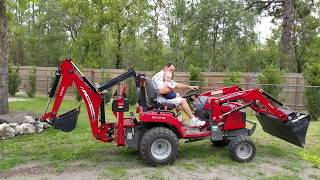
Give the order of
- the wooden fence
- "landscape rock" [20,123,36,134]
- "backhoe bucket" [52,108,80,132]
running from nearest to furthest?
"backhoe bucket" [52,108,80,132], "landscape rock" [20,123,36,134], the wooden fence

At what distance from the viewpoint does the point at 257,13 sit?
2753 centimetres

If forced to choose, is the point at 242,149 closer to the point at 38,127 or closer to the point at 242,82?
the point at 38,127

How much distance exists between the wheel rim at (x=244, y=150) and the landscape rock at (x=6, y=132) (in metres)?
5.22

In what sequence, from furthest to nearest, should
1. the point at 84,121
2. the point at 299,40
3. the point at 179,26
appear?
the point at 299,40 < the point at 179,26 < the point at 84,121

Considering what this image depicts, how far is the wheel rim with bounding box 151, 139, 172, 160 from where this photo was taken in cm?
721

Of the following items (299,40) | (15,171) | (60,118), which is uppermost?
(299,40)

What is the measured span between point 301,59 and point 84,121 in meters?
25.3

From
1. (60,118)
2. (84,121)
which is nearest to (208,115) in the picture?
(60,118)

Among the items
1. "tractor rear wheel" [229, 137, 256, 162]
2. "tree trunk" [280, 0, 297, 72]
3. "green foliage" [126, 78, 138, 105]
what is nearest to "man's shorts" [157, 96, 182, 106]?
"tractor rear wheel" [229, 137, 256, 162]

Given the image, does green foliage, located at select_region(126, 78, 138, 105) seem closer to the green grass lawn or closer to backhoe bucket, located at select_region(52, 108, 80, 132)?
the green grass lawn

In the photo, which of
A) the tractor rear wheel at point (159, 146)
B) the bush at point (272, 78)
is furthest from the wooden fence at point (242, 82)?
the tractor rear wheel at point (159, 146)

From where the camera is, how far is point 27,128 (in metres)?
10.4

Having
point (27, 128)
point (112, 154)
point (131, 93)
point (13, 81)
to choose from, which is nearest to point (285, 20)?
point (131, 93)

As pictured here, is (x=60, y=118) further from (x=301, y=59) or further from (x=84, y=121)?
(x=301, y=59)
